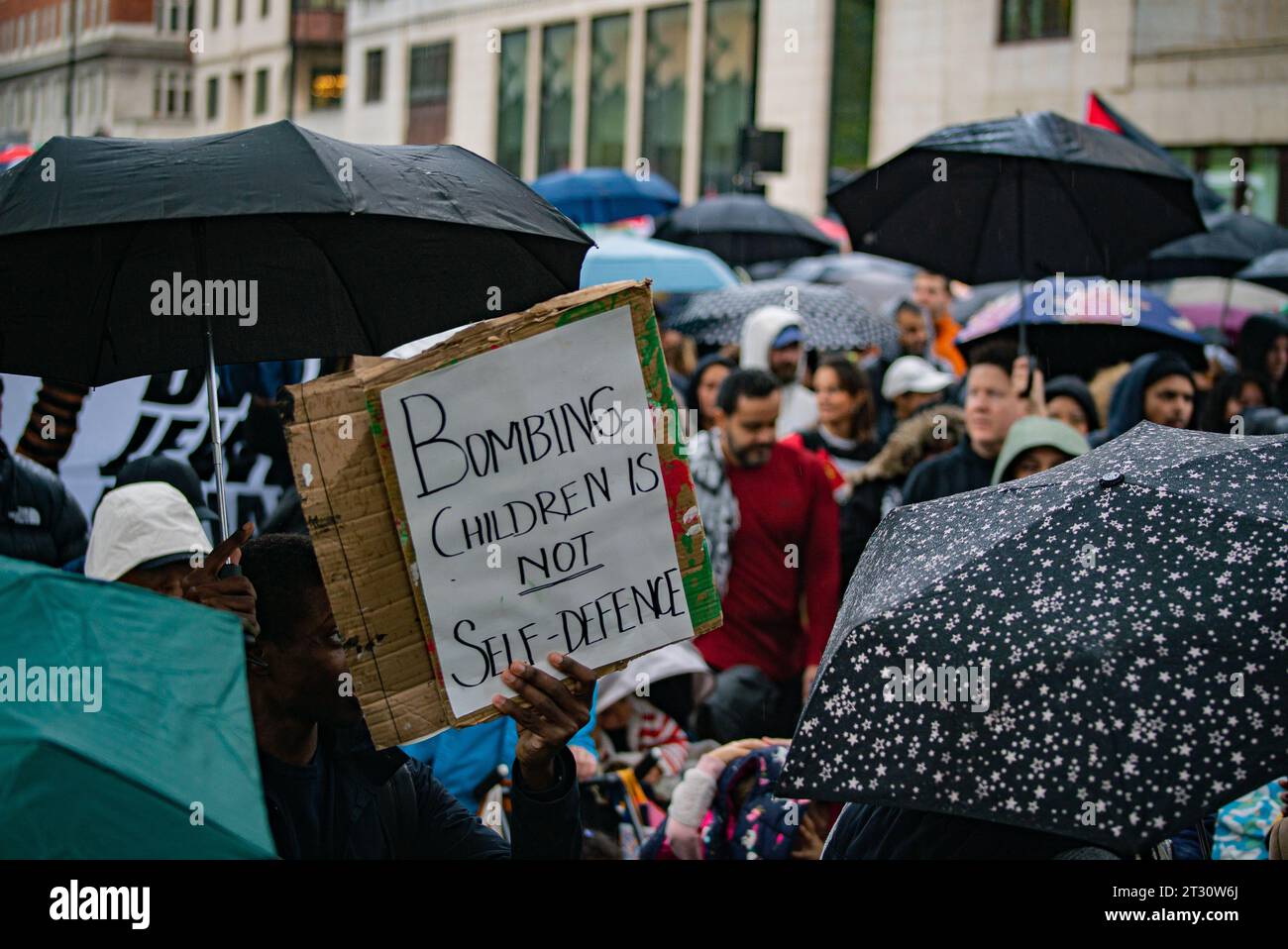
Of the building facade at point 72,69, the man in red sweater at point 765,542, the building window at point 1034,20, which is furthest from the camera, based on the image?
the building window at point 1034,20

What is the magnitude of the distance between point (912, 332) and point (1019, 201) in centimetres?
543

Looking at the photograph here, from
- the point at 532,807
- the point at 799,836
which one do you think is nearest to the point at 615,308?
the point at 532,807

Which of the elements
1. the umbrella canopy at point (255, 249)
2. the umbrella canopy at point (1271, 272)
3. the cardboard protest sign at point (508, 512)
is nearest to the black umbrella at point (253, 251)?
the umbrella canopy at point (255, 249)

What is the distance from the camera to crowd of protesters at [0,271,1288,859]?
9.75 feet

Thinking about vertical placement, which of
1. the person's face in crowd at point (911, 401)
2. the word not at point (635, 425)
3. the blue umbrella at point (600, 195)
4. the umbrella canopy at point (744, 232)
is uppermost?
the blue umbrella at point (600, 195)

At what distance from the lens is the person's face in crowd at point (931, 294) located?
39.4 feet

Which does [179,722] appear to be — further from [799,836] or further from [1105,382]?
[1105,382]

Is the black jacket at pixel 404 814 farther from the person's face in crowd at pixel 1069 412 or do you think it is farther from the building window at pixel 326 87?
the building window at pixel 326 87

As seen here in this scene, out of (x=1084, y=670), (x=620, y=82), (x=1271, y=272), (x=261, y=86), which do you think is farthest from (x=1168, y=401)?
(x=261, y=86)

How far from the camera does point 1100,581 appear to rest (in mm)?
2646

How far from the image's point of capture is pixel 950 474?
642 cm

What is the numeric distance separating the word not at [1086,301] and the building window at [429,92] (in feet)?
116

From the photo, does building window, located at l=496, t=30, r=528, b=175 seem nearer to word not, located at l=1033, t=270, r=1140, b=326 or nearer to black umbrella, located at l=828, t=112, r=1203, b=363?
word not, located at l=1033, t=270, r=1140, b=326
